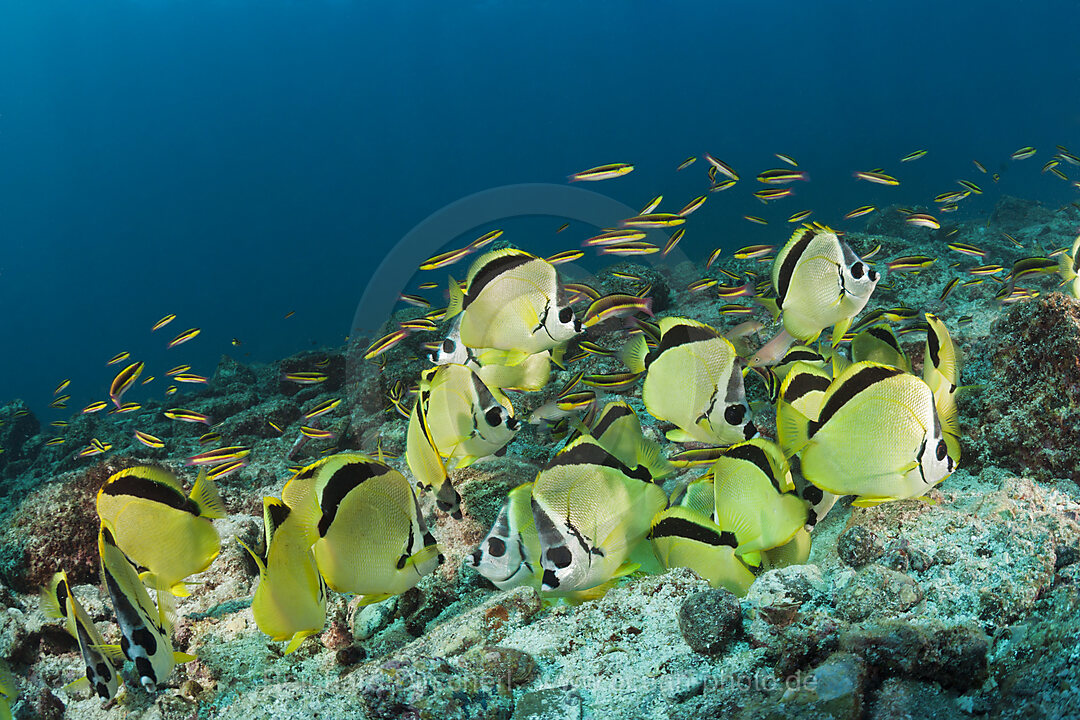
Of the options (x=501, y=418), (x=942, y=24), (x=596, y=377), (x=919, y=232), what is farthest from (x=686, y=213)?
(x=942, y=24)

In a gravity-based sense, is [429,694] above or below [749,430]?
below

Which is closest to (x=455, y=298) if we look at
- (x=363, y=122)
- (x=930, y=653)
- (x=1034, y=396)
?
(x=930, y=653)

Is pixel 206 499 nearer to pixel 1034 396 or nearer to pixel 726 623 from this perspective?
pixel 726 623

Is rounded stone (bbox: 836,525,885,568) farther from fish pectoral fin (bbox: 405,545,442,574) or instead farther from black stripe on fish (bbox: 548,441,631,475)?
fish pectoral fin (bbox: 405,545,442,574)

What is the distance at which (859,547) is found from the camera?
84.6 inches

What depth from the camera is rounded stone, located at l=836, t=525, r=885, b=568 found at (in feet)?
6.86

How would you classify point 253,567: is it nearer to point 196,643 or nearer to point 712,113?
point 196,643

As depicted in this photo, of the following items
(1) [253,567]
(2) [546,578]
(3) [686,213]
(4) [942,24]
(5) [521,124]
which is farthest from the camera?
(5) [521,124]

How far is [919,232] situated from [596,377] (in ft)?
60.6

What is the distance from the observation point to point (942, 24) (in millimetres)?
89625

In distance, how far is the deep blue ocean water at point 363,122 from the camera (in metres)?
74.5

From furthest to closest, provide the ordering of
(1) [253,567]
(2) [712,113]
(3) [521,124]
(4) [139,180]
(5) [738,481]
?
(3) [521,124] < (2) [712,113] < (4) [139,180] < (1) [253,567] < (5) [738,481]

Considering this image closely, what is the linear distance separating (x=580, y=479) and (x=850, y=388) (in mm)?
914

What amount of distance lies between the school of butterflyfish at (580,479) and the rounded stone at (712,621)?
0.19m
